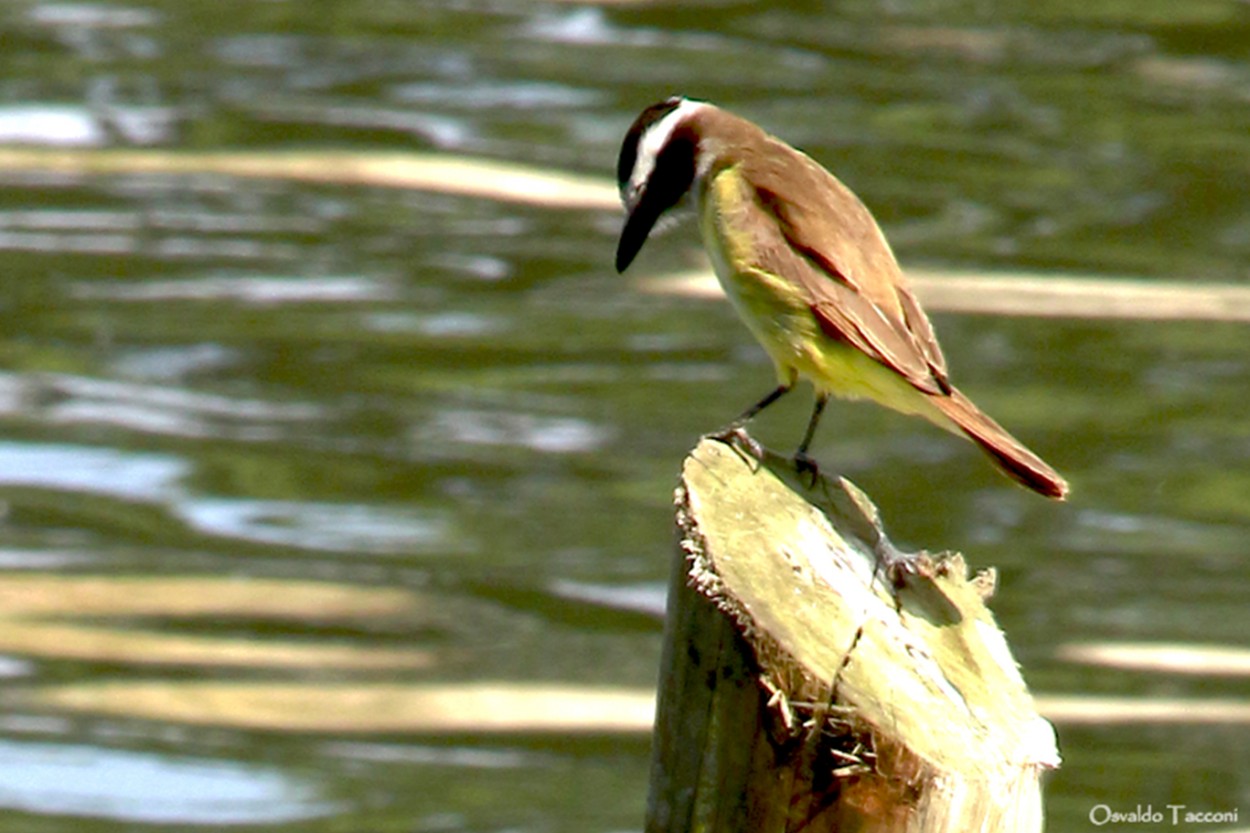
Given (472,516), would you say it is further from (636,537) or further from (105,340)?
(105,340)

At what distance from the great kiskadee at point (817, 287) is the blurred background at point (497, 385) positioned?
361 cm

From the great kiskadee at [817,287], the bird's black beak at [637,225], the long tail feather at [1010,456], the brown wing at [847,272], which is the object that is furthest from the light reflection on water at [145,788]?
the long tail feather at [1010,456]

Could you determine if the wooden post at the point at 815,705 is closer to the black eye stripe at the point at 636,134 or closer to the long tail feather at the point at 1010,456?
the long tail feather at the point at 1010,456

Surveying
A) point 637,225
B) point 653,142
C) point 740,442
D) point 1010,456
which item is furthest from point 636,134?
point 1010,456

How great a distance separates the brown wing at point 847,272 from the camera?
4.49 m

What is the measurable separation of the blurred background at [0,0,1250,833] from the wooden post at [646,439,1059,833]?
4450 mm

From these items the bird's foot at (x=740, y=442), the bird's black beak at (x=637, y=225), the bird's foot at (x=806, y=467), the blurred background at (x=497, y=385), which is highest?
the bird's black beak at (x=637, y=225)

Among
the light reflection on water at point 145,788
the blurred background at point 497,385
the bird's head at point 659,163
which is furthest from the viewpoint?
the blurred background at point 497,385

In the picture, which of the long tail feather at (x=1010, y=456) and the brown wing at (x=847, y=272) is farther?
the brown wing at (x=847, y=272)

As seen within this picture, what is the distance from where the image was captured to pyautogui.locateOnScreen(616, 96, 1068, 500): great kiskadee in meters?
4.48

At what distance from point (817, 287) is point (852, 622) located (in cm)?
114

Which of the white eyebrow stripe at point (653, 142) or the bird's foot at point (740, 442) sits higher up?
the white eyebrow stripe at point (653, 142)

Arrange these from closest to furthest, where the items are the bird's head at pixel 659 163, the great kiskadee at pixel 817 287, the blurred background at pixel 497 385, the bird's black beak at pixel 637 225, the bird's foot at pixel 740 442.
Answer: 1. the bird's foot at pixel 740 442
2. the great kiskadee at pixel 817 287
3. the bird's head at pixel 659 163
4. the bird's black beak at pixel 637 225
5. the blurred background at pixel 497 385

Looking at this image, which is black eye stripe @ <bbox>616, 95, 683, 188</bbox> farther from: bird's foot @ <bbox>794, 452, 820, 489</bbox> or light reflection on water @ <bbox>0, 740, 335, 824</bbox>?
light reflection on water @ <bbox>0, 740, 335, 824</bbox>
